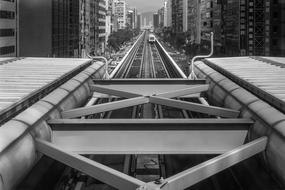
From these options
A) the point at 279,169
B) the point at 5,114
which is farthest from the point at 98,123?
the point at 279,169

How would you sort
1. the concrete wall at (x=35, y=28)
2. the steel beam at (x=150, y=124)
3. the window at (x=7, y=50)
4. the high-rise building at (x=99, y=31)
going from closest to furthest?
1. the steel beam at (x=150, y=124)
2. the window at (x=7, y=50)
3. the concrete wall at (x=35, y=28)
4. the high-rise building at (x=99, y=31)

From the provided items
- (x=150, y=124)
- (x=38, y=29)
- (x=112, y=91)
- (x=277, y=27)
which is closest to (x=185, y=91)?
(x=112, y=91)

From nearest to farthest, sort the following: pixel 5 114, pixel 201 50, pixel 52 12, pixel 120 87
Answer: pixel 5 114
pixel 120 87
pixel 52 12
pixel 201 50

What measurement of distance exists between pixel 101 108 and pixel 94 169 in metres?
3.96

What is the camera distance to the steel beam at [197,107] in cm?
794

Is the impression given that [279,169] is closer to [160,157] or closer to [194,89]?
[194,89]

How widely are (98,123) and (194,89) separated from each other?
5074 millimetres

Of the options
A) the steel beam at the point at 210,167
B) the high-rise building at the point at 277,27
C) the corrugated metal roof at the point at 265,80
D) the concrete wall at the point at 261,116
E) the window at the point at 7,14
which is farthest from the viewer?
the high-rise building at the point at 277,27

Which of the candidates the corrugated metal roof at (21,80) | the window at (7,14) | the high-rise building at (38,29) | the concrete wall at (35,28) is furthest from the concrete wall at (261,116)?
the concrete wall at (35,28)

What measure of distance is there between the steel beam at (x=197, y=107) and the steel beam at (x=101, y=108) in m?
0.39

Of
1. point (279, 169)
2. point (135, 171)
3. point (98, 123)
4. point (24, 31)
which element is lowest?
point (135, 171)

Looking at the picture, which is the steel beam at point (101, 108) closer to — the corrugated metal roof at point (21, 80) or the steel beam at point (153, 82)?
the corrugated metal roof at point (21, 80)

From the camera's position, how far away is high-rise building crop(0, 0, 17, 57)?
151 feet

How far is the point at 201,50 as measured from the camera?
8962 centimetres
